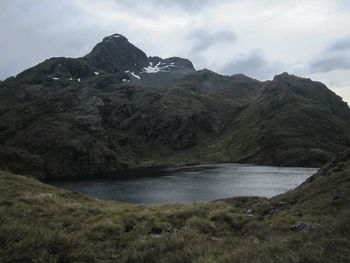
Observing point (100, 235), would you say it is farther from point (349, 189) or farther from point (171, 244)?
point (349, 189)

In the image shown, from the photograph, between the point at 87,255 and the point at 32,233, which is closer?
the point at 87,255

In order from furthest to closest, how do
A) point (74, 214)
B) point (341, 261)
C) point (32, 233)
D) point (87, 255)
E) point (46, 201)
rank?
point (46, 201) → point (74, 214) → point (32, 233) → point (87, 255) → point (341, 261)

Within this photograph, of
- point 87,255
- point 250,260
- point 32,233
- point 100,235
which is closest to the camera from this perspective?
point 250,260

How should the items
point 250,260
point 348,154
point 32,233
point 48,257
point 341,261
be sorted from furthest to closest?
point 348,154, point 32,233, point 48,257, point 250,260, point 341,261

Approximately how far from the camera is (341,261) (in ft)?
24.0

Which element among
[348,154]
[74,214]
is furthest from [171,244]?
[348,154]

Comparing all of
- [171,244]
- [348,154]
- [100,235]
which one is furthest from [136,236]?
[348,154]

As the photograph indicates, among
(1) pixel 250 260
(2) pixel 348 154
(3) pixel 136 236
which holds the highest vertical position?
(2) pixel 348 154

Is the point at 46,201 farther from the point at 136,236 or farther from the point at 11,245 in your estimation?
the point at 11,245

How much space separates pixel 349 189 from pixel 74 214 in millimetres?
18246

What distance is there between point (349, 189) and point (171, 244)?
16.6 metres

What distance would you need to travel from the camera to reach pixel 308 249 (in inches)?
335

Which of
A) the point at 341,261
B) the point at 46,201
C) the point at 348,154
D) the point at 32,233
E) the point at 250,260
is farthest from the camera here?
the point at 348,154

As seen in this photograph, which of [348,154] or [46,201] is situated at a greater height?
[348,154]
